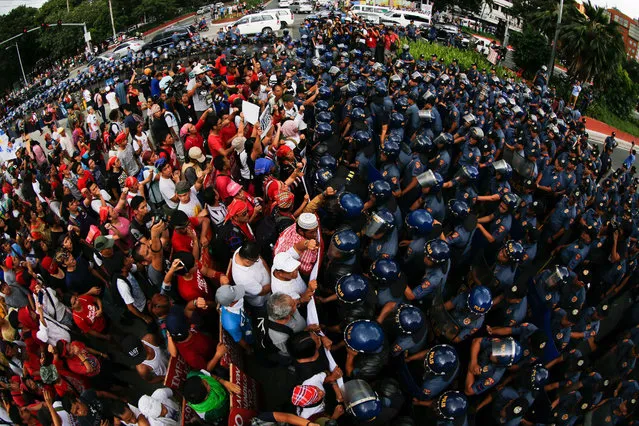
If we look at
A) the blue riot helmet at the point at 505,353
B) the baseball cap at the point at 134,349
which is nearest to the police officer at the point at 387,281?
the blue riot helmet at the point at 505,353

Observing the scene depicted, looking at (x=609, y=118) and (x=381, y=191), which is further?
(x=609, y=118)

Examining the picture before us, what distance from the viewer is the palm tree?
21906mm

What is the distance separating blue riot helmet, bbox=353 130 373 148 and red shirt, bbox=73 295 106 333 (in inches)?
175

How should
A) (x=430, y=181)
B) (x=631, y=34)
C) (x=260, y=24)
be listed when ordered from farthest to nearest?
1. (x=631, y=34)
2. (x=260, y=24)
3. (x=430, y=181)

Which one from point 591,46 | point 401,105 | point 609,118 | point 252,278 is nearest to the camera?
point 252,278

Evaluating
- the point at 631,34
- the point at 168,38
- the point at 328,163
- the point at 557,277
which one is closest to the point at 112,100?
the point at 328,163

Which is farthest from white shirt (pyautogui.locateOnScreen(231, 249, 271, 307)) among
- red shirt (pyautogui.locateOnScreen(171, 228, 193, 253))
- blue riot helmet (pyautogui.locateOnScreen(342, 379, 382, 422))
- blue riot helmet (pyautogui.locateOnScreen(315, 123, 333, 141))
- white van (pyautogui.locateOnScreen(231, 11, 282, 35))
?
white van (pyautogui.locateOnScreen(231, 11, 282, 35))

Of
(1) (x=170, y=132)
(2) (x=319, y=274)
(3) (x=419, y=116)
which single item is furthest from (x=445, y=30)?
(2) (x=319, y=274)

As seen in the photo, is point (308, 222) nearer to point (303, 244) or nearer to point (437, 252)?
point (303, 244)

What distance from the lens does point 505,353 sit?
363 centimetres

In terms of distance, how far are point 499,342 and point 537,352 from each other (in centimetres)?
71

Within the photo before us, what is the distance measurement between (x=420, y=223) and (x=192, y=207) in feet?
9.44

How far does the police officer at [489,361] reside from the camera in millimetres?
3641

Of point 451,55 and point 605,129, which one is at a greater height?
point 451,55
